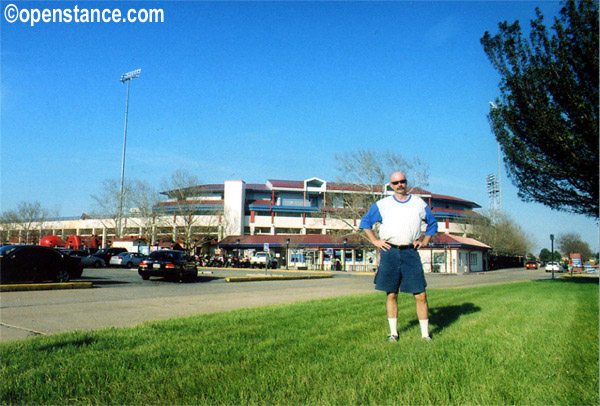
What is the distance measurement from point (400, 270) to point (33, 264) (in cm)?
1380

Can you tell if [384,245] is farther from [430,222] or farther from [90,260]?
[90,260]

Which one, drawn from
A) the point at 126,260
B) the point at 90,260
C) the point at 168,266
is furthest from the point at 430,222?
the point at 126,260

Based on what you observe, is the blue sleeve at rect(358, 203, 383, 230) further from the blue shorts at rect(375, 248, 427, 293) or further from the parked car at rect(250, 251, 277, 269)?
the parked car at rect(250, 251, 277, 269)

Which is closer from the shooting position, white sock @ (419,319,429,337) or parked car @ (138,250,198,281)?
white sock @ (419,319,429,337)

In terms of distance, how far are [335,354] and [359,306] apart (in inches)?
178

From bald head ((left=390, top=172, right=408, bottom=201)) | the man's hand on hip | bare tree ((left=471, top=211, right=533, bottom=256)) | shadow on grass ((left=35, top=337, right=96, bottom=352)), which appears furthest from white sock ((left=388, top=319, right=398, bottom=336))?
bare tree ((left=471, top=211, right=533, bottom=256))

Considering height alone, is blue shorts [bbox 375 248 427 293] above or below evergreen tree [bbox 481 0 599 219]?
below

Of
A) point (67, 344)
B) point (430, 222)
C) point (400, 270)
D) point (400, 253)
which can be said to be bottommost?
point (67, 344)

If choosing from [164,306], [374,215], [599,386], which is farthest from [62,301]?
[599,386]

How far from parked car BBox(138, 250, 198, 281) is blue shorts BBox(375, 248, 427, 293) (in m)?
16.7

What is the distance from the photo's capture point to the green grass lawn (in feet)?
9.57

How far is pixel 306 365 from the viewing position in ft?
11.9

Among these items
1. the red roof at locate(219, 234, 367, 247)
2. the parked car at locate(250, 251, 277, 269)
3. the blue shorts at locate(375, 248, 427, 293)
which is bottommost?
the parked car at locate(250, 251, 277, 269)

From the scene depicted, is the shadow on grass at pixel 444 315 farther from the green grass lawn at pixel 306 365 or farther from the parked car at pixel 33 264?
the parked car at pixel 33 264
